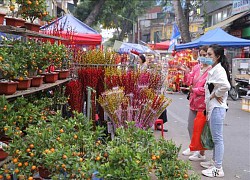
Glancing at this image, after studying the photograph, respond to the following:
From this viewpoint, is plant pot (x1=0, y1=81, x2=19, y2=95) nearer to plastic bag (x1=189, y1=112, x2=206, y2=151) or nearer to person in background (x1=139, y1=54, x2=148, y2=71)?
person in background (x1=139, y1=54, x2=148, y2=71)

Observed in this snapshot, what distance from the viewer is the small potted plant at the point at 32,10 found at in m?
4.55

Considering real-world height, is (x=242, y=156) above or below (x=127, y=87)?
below

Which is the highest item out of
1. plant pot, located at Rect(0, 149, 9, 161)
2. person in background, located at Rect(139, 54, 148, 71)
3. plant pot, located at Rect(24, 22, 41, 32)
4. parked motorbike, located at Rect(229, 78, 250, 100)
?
plant pot, located at Rect(24, 22, 41, 32)

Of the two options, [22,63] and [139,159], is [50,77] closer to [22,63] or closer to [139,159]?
[22,63]

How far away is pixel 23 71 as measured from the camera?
3.78 metres

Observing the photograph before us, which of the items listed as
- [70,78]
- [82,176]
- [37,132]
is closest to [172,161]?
[82,176]

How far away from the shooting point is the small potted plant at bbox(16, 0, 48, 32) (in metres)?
4.55

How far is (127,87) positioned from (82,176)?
7.58 ft

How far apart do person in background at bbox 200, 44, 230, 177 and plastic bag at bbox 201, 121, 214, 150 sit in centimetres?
18

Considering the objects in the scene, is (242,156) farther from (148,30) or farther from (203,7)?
(148,30)

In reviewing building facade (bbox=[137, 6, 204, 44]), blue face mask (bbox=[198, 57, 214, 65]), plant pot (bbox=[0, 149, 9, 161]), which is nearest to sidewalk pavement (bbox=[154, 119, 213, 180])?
blue face mask (bbox=[198, 57, 214, 65])

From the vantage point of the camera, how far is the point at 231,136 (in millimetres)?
7645

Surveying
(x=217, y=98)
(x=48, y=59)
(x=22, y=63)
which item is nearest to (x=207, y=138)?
(x=217, y=98)

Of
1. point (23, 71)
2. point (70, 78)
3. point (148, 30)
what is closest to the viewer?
point (23, 71)
